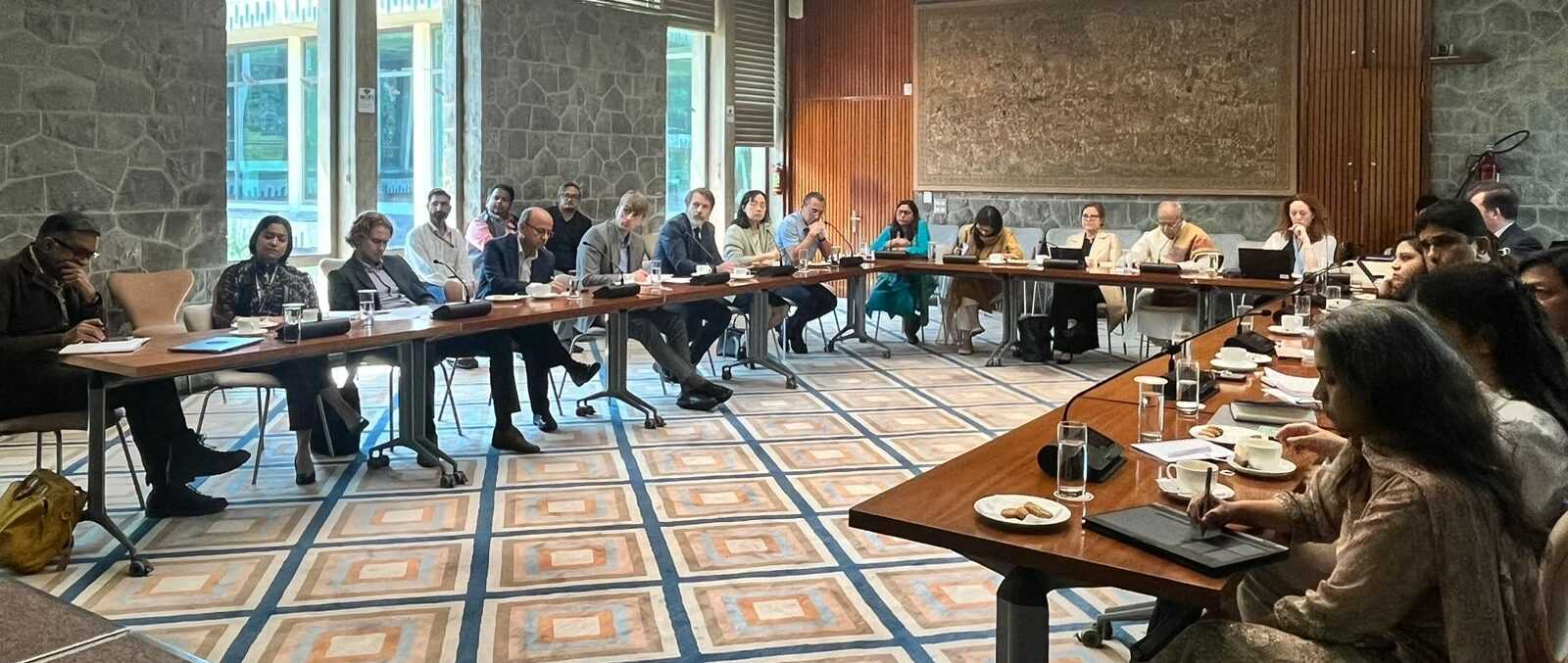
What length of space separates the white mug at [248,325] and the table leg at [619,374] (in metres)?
1.86

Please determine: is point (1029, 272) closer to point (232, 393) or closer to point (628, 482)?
point (628, 482)

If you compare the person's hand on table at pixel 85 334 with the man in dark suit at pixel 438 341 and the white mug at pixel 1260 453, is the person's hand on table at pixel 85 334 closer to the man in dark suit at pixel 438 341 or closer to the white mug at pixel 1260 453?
the man in dark suit at pixel 438 341

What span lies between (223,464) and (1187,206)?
777 centimetres

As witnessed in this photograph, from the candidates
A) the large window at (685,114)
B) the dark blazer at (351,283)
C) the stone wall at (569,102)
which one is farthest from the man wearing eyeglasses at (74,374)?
the large window at (685,114)

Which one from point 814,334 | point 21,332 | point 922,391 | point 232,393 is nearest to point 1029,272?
point 922,391

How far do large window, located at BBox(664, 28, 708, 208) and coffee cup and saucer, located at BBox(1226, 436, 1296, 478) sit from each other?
8626 millimetres

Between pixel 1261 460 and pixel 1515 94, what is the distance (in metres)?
7.72

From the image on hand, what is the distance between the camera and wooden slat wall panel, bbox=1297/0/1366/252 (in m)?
9.39

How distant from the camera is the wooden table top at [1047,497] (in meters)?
2.06

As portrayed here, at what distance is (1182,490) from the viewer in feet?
8.11

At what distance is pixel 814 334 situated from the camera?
9719 mm

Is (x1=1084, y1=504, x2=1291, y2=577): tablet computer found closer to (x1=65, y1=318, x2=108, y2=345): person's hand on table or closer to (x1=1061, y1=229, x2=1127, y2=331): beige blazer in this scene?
(x1=65, y1=318, x2=108, y2=345): person's hand on table

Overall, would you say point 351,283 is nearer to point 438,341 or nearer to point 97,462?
point 438,341

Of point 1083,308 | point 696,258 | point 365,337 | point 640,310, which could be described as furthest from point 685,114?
point 365,337
